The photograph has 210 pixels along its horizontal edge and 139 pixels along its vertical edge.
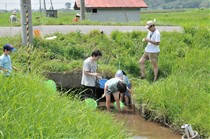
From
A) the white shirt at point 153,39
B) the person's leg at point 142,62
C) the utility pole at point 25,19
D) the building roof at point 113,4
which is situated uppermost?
the building roof at point 113,4

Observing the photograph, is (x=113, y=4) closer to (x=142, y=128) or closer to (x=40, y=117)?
(x=142, y=128)

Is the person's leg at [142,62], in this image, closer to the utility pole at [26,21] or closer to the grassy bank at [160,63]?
the grassy bank at [160,63]

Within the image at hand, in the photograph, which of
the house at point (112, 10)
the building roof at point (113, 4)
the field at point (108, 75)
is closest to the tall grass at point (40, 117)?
the field at point (108, 75)

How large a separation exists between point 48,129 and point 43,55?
23.0 feet

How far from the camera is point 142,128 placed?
7.79 metres

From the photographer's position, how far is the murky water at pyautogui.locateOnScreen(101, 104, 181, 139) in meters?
7.28

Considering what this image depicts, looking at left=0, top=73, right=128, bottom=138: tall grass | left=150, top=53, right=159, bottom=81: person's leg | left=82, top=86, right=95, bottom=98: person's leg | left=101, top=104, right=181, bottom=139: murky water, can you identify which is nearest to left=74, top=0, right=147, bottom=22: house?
left=150, top=53, right=159, bottom=81: person's leg

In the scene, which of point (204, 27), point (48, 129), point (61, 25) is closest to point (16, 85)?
point (48, 129)

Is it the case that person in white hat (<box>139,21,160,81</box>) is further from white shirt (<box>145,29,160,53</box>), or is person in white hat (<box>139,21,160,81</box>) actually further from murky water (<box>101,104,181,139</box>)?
murky water (<box>101,104,181,139</box>)

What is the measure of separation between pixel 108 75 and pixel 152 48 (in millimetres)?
1460

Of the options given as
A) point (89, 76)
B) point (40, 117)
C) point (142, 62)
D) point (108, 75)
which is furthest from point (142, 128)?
point (40, 117)

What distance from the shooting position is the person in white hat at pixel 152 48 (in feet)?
32.0

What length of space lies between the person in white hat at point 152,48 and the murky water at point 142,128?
196 centimetres

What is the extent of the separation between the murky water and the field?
18 centimetres
